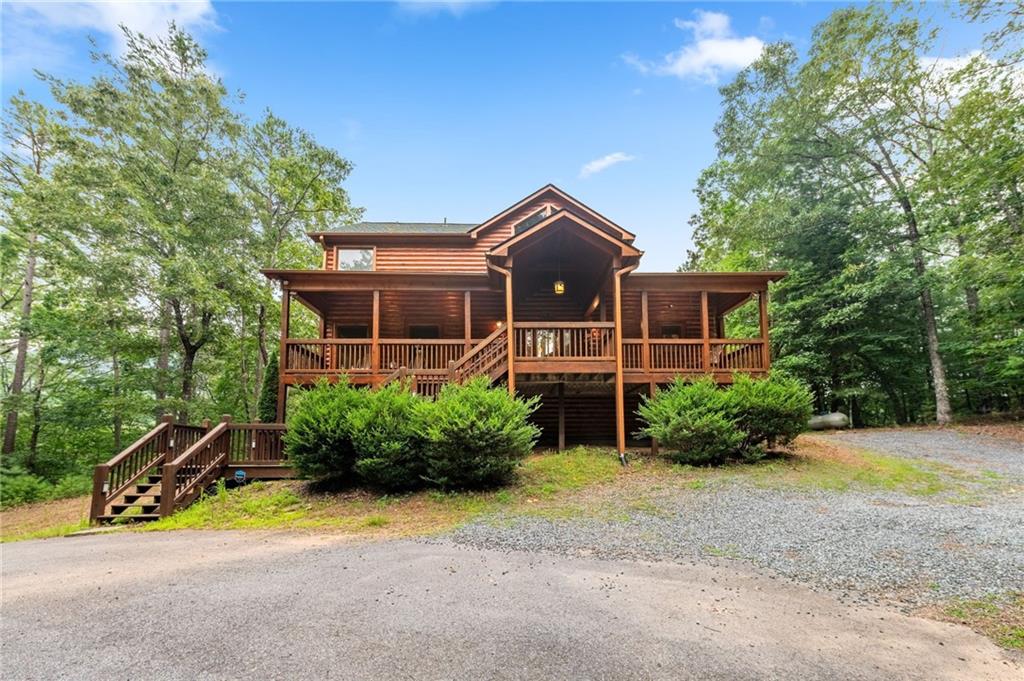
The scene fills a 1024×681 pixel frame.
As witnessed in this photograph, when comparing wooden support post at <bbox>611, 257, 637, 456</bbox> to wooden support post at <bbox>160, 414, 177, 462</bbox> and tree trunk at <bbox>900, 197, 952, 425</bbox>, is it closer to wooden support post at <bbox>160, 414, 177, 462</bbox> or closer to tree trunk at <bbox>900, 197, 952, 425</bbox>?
wooden support post at <bbox>160, 414, 177, 462</bbox>

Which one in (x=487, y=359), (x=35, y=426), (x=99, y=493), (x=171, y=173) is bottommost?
(x=99, y=493)

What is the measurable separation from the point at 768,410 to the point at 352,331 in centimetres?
1297

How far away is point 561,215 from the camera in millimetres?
11781

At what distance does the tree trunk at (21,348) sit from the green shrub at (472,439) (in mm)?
15174

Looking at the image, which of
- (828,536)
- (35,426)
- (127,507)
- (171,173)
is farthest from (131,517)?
(171,173)

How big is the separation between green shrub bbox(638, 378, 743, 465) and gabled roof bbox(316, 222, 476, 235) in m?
9.59

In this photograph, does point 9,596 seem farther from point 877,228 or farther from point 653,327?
point 877,228

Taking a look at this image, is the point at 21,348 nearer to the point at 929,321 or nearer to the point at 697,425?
the point at 697,425

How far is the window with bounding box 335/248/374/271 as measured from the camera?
15930 mm

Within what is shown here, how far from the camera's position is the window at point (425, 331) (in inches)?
615

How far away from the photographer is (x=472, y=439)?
800cm

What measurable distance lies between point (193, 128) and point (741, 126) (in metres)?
25.0

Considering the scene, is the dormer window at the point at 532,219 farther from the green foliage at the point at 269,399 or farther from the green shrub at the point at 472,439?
the green foliage at the point at 269,399

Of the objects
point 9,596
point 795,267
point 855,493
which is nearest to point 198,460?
point 9,596
